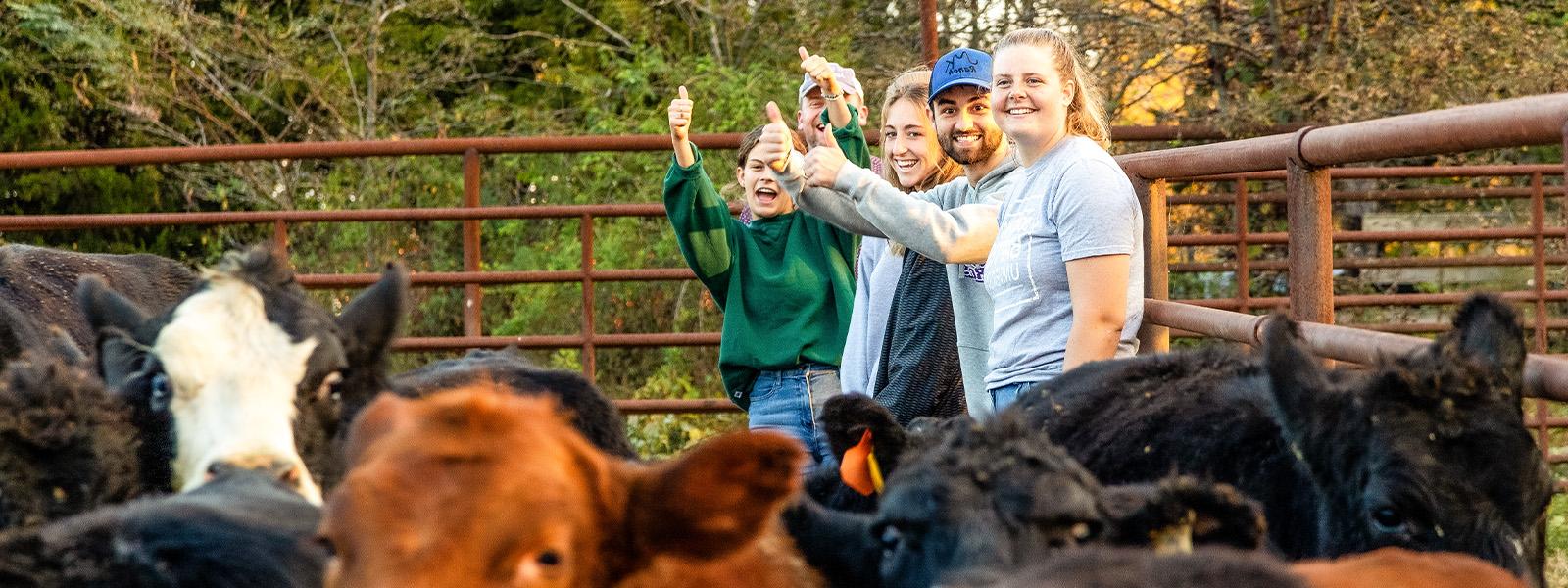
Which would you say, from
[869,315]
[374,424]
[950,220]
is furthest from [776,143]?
[374,424]

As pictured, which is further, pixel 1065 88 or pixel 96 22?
pixel 96 22

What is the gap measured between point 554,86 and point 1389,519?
13.7 metres

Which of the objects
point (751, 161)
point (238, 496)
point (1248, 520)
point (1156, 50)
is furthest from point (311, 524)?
point (1156, 50)

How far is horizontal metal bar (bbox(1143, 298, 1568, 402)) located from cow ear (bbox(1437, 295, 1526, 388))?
0.17 ft

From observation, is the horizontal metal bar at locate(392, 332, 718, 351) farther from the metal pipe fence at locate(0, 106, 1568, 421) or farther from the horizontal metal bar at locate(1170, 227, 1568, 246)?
Result: the horizontal metal bar at locate(1170, 227, 1568, 246)

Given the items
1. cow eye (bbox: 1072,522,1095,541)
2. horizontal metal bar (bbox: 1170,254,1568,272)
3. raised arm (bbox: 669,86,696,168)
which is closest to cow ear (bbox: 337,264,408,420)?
raised arm (bbox: 669,86,696,168)

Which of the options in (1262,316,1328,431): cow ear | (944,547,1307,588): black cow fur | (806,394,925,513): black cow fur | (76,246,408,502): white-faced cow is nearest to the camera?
(944,547,1307,588): black cow fur

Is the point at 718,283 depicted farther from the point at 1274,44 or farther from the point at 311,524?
the point at 1274,44

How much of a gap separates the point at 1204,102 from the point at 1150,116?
2.80m

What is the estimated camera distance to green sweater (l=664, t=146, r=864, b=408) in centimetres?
547

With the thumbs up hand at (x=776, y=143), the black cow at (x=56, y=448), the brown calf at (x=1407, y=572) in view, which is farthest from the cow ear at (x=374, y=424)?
the thumbs up hand at (x=776, y=143)

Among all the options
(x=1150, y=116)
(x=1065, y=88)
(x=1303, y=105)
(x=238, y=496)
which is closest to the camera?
(x=238, y=496)

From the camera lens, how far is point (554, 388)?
4.25 meters

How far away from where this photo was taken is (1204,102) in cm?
1170
